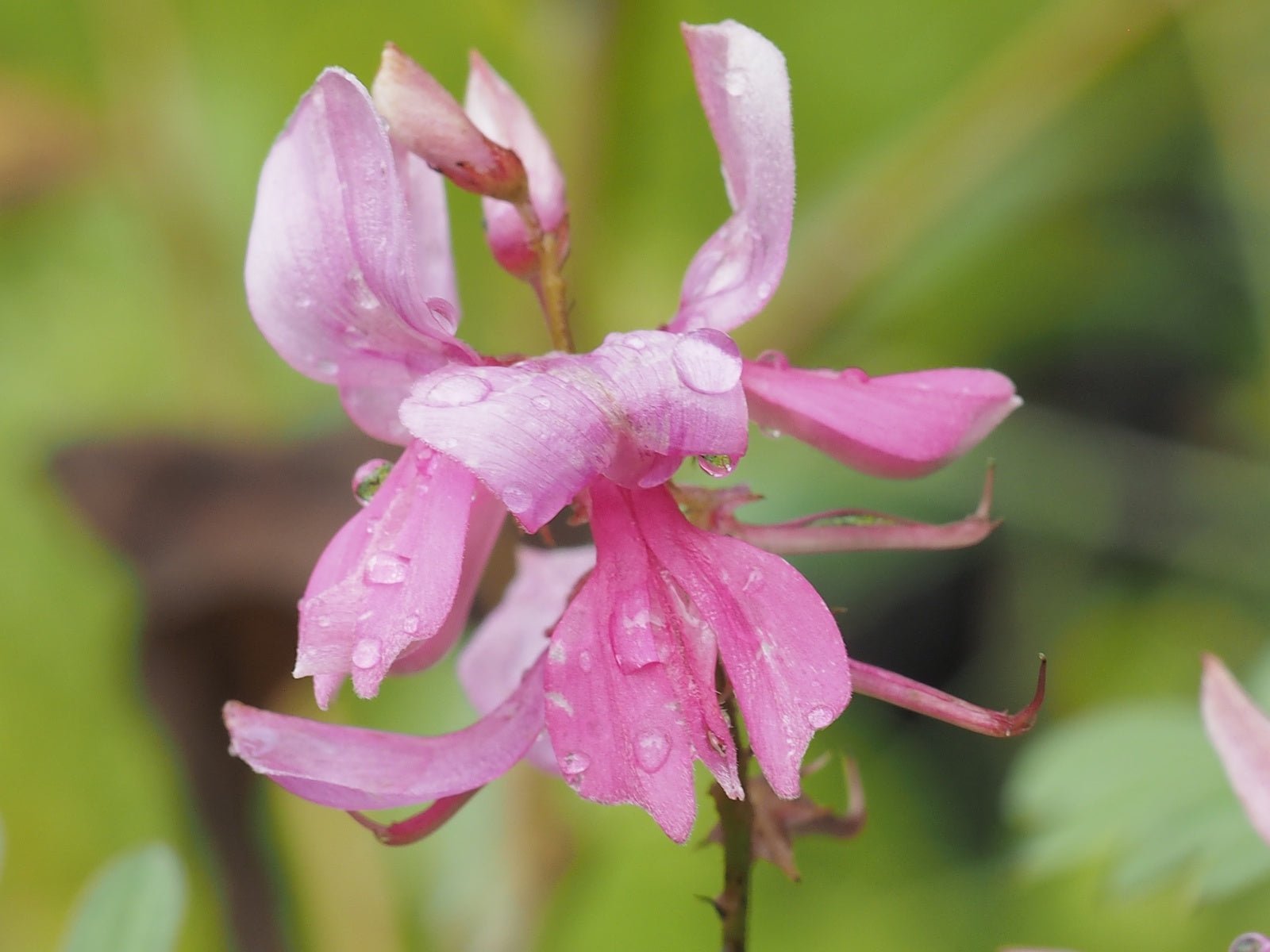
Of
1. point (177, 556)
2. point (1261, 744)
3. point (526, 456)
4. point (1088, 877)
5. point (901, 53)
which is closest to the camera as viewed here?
point (526, 456)

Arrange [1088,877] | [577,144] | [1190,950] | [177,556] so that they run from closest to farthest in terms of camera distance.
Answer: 1. [1190,950]
2. [1088,877]
3. [177,556]
4. [577,144]

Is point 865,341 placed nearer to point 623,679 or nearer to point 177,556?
point 177,556

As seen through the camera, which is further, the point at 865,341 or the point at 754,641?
the point at 865,341

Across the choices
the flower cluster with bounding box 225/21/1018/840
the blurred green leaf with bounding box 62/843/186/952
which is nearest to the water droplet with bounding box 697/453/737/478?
the flower cluster with bounding box 225/21/1018/840

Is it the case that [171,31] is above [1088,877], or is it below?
above

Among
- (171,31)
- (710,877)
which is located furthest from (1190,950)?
(171,31)

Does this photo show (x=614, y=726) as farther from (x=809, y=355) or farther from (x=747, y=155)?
(x=809, y=355)
